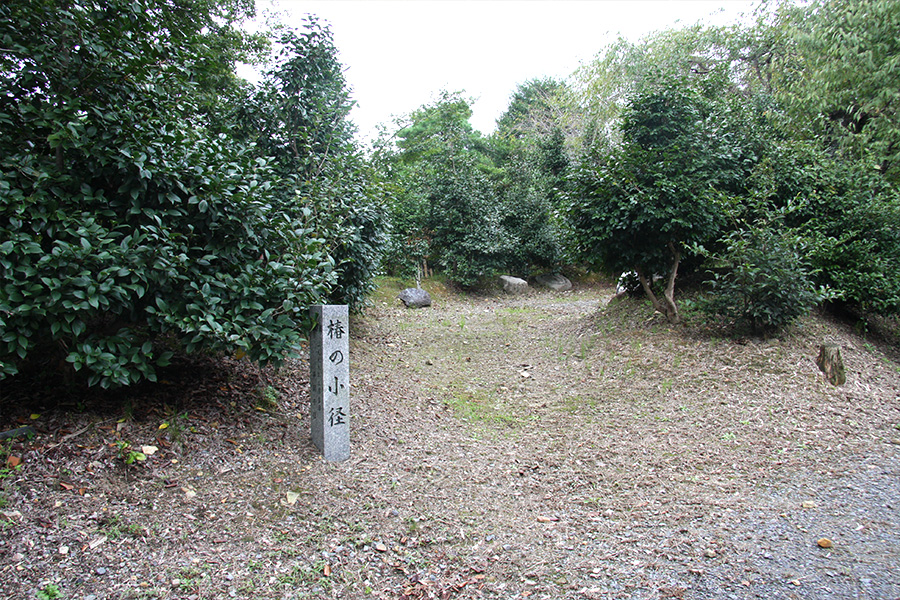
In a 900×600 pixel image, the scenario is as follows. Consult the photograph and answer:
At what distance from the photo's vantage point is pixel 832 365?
5.31 metres

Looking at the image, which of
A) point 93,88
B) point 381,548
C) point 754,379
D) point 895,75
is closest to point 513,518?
point 381,548

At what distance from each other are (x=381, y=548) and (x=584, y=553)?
1144mm

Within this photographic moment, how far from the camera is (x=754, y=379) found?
16.8 ft

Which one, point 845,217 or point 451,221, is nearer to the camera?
point 845,217

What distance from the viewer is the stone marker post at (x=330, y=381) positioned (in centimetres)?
360

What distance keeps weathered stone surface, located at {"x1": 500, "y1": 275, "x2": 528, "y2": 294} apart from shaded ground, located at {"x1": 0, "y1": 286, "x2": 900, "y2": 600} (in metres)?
7.58

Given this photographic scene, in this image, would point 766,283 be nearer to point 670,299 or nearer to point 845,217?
point 670,299

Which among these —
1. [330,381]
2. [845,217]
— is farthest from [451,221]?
[330,381]

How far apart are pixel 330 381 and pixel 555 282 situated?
11317 millimetres

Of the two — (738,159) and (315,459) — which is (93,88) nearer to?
(315,459)

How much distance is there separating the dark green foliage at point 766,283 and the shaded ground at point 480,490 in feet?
1.29

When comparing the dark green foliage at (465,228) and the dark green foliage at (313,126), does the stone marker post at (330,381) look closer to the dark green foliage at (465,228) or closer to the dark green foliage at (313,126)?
the dark green foliage at (313,126)

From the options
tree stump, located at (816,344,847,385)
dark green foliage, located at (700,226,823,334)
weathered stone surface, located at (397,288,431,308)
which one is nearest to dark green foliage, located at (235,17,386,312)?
dark green foliage, located at (700,226,823,334)

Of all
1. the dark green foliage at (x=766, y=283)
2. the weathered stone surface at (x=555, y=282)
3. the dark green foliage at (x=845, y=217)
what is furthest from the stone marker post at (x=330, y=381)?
the weathered stone surface at (x=555, y=282)
